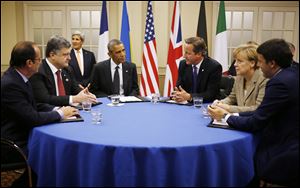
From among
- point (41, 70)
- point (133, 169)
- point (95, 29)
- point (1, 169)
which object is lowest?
point (1, 169)

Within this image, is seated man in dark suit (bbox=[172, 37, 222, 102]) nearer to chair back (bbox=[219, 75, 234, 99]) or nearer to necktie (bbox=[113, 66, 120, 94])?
chair back (bbox=[219, 75, 234, 99])

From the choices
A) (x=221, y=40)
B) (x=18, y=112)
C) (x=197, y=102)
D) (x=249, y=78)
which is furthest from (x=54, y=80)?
(x=221, y=40)

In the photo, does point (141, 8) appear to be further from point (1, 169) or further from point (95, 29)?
point (1, 169)

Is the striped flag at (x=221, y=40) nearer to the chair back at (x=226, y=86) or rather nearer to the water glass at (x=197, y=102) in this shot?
the chair back at (x=226, y=86)

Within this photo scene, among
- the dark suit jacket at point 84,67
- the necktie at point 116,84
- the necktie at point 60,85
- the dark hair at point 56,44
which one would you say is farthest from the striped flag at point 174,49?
the dark hair at point 56,44

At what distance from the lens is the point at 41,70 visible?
300 cm

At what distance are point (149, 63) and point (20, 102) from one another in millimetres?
3499

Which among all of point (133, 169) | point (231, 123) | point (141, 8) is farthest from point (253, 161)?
point (141, 8)

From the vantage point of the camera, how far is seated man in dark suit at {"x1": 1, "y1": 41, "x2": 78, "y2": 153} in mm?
2369

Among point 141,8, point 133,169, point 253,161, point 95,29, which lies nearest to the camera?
point 133,169

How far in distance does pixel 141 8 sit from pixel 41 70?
3807 millimetres

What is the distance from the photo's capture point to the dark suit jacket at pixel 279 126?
2.04 m

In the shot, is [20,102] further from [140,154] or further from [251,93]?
[251,93]

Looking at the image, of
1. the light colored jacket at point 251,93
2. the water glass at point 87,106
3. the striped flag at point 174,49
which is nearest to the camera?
the light colored jacket at point 251,93
